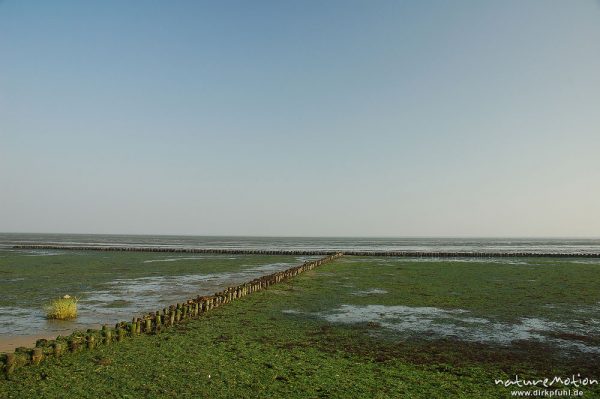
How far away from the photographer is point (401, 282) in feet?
108

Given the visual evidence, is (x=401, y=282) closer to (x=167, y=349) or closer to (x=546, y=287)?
(x=546, y=287)

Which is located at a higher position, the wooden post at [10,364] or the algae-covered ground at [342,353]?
the wooden post at [10,364]

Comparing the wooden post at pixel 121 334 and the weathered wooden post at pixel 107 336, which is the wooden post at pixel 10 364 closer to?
the weathered wooden post at pixel 107 336

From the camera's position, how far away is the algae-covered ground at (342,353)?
10.2 metres

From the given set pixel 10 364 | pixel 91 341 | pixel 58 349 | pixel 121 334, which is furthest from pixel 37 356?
pixel 121 334

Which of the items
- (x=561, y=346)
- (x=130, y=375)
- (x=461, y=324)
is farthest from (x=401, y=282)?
(x=130, y=375)

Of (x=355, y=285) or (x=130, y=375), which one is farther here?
(x=355, y=285)

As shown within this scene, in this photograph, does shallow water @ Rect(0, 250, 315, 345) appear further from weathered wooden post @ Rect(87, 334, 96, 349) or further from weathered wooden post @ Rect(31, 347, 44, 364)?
weathered wooden post @ Rect(31, 347, 44, 364)

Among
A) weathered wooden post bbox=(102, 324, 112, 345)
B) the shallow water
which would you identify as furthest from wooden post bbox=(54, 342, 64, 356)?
the shallow water

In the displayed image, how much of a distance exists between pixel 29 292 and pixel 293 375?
2220cm

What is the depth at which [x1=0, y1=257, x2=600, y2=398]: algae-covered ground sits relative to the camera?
10219mm

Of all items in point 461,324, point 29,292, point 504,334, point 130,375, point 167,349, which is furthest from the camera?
point 29,292

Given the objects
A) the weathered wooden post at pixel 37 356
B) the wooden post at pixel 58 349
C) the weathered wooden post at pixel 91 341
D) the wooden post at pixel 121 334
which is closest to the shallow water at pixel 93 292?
the wooden post at pixel 121 334

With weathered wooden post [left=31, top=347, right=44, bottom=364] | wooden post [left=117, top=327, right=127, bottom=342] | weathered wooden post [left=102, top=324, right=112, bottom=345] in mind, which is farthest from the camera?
wooden post [left=117, top=327, right=127, bottom=342]
